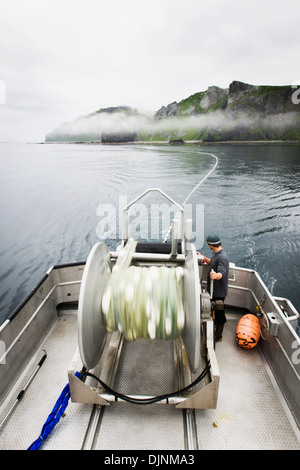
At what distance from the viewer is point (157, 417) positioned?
3045 mm

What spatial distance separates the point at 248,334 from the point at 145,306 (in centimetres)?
199

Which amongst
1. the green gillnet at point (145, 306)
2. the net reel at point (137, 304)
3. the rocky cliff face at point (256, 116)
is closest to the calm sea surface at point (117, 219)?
the net reel at point (137, 304)

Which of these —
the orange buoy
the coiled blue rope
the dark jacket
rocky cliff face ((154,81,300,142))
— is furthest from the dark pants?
rocky cliff face ((154,81,300,142))

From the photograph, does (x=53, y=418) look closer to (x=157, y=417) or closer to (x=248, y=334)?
(x=157, y=417)

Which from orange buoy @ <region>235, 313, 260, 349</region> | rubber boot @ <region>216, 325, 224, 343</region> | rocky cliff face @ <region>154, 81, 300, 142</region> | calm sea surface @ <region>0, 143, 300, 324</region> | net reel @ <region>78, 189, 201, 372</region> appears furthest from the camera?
rocky cliff face @ <region>154, 81, 300, 142</region>

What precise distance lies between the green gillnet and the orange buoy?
4.79ft

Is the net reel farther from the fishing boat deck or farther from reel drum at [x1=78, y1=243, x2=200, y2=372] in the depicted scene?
the fishing boat deck

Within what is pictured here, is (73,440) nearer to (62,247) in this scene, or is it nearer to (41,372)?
(41,372)

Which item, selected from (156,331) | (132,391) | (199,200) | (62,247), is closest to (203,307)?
(156,331)

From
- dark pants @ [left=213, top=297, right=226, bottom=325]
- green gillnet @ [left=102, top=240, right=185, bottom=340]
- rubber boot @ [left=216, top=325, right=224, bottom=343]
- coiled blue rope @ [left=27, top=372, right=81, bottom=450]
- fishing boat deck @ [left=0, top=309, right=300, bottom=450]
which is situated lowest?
fishing boat deck @ [left=0, top=309, right=300, bottom=450]

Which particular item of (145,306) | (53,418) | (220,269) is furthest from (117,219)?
(53,418)

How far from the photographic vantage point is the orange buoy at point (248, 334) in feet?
13.0

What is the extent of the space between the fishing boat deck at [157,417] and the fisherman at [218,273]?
649 millimetres

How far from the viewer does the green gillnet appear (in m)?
3.00
